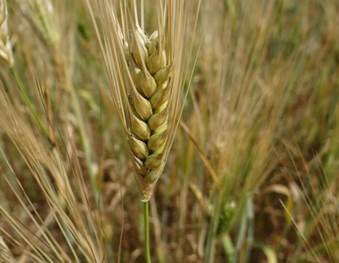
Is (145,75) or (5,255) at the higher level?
(145,75)

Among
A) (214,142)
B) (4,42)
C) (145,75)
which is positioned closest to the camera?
(145,75)

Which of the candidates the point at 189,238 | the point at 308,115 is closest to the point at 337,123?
the point at 308,115

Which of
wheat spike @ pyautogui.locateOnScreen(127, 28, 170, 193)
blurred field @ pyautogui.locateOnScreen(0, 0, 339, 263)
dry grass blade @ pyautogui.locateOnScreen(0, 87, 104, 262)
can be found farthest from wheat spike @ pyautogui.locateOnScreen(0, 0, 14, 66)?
wheat spike @ pyautogui.locateOnScreen(127, 28, 170, 193)

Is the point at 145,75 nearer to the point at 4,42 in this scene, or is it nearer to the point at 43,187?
the point at 43,187

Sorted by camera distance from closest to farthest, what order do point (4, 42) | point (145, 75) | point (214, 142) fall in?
point (145, 75), point (4, 42), point (214, 142)

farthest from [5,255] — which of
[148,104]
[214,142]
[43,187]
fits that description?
[214,142]

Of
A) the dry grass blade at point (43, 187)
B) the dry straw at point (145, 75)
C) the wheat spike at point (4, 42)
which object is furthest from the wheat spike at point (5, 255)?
the wheat spike at point (4, 42)

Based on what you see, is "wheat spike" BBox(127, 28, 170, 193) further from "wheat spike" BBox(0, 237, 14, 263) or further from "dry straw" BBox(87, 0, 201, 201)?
"wheat spike" BBox(0, 237, 14, 263)
